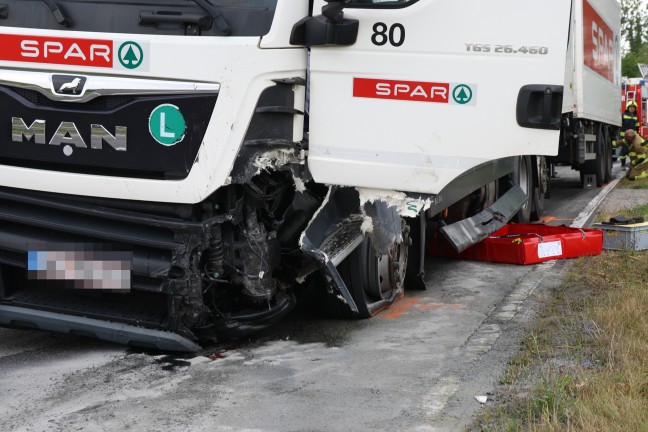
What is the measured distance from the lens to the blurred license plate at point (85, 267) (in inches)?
177

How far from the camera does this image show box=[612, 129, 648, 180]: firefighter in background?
1711 cm

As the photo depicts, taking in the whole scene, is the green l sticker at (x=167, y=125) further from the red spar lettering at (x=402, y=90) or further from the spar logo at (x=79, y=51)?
the red spar lettering at (x=402, y=90)

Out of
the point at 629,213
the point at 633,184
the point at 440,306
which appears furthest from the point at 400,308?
the point at 633,184

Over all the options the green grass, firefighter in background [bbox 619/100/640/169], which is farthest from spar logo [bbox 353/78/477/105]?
firefighter in background [bbox 619/100/640/169]

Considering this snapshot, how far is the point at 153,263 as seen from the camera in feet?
14.6

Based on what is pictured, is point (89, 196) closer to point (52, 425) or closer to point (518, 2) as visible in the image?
point (52, 425)

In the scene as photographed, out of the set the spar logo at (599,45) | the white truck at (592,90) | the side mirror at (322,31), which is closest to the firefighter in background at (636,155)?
the white truck at (592,90)

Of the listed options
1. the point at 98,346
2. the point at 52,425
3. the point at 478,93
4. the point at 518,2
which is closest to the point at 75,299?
the point at 98,346

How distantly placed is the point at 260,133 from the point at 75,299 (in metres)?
1.34

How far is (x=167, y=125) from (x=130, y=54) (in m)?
0.40

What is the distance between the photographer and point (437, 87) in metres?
4.66

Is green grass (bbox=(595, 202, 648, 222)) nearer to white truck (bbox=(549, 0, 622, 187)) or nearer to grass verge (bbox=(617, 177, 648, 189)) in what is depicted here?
white truck (bbox=(549, 0, 622, 187))

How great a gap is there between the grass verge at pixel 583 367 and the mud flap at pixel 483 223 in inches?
29.1

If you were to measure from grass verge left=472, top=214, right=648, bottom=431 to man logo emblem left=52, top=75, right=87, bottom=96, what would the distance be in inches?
99.0
